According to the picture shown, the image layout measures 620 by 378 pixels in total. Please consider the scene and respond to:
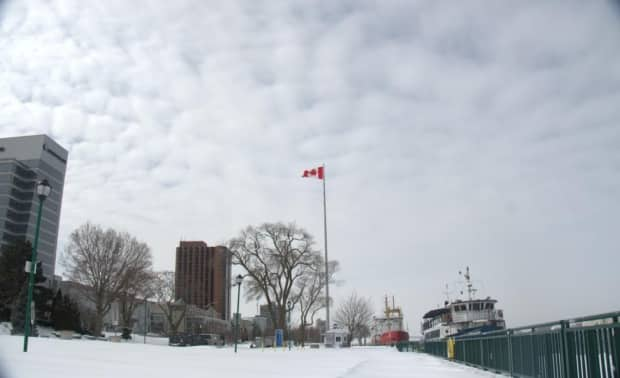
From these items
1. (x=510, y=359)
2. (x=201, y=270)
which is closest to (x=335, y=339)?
(x=510, y=359)

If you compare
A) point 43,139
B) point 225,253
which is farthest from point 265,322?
point 225,253

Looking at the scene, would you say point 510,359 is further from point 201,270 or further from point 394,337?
point 201,270

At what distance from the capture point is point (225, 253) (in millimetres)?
A: 55812

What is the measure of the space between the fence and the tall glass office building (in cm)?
12799

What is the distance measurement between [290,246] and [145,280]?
1505 cm

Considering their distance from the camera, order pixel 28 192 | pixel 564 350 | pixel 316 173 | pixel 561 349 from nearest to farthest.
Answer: pixel 564 350 < pixel 561 349 < pixel 316 173 < pixel 28 192

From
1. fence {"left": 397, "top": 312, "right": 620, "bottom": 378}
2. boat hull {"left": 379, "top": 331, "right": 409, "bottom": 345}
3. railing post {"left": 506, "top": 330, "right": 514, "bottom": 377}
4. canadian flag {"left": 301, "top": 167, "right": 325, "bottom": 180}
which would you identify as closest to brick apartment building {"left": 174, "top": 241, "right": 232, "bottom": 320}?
boat hull {"left": 379, "top": 331, "right": 409, "bottom": 345}

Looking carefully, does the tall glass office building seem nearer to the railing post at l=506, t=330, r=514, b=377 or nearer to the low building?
the low building

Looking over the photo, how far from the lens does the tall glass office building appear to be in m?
123

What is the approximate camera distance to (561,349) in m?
8.16

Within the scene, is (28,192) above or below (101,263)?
above

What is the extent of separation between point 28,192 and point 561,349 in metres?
142

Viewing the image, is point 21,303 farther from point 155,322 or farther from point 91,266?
point 155,322

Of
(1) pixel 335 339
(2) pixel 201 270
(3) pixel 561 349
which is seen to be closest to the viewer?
(3) pixel 561 349
